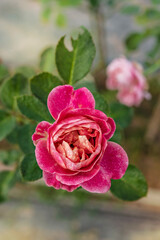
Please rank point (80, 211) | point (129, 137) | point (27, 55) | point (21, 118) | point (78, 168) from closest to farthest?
1. point (78, 168)
2. point (21, 118)
3. point (129, 137)
4. point (80, 211)
5. point (27, 55)

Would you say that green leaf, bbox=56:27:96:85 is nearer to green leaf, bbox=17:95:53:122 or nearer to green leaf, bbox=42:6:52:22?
green leaf, bbox=17:95:53:122

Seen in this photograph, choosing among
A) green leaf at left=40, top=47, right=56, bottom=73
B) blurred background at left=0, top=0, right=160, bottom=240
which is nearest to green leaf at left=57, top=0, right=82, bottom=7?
blurred background at left=0, top=0, right=160, bottom=240

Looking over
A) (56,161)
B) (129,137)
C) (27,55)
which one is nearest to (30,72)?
(56,161)

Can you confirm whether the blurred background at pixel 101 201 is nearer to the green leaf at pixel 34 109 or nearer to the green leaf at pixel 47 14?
the green leaf at pixel 47 14

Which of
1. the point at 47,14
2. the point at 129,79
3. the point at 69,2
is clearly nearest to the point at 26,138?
the point at 129,79

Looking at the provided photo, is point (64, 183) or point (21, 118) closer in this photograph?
point (64, 183)

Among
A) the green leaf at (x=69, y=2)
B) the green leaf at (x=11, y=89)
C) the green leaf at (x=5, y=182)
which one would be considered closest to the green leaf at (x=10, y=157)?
the green leaf at (x=5, y=182)

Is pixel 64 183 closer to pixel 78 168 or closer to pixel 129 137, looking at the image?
pixel 78 168

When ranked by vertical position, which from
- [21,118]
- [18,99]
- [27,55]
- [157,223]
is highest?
[18,99]

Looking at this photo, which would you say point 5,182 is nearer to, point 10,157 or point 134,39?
point 10,157
